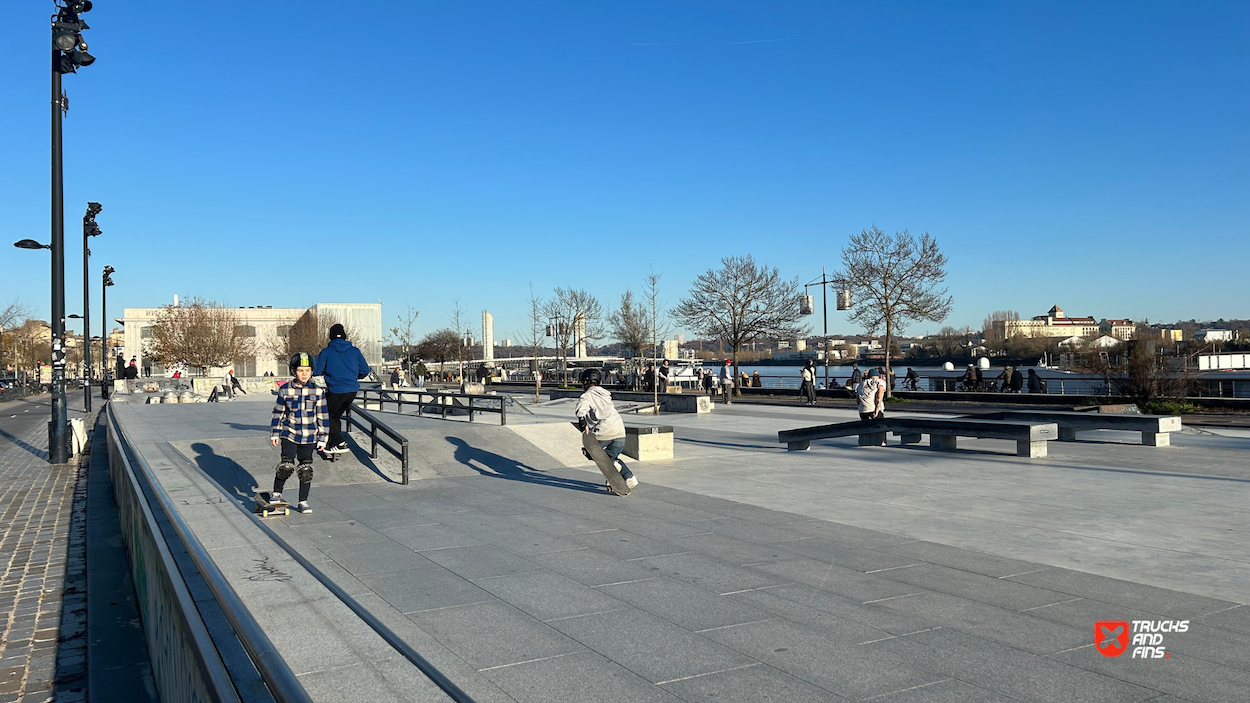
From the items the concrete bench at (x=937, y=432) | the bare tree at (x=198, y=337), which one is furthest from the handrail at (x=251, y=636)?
the bare tree at (x=198, y=337)

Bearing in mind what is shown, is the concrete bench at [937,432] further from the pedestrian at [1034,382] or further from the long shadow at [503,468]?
the pedestrian at [1034,382]

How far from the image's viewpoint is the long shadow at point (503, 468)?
10609 millimetres

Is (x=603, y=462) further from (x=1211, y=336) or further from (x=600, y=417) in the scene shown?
(x=1211, y=336)

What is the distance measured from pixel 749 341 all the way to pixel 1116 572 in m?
38.0

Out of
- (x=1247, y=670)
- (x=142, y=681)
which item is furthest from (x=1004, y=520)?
(x=142, y=681)

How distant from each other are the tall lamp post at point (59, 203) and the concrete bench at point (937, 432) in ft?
42.4

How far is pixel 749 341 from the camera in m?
43.6

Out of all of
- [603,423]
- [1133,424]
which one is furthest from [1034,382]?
[603,423]

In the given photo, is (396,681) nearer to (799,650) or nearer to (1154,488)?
(799,650)

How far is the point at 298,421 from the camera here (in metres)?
7.96

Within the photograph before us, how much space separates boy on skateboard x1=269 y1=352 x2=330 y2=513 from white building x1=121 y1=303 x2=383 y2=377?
79.8 metres

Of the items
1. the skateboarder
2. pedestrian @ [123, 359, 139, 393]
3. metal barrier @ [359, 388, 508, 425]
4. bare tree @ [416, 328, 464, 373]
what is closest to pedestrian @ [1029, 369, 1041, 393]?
metal barrier @ [359, 388, 508, 425]

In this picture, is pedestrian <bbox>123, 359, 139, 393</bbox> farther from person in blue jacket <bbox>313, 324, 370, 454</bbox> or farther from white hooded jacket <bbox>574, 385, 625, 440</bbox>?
white hooded jacket <bbox>574, 385, 625, 440</bbox>

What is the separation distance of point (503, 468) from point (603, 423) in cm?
303
